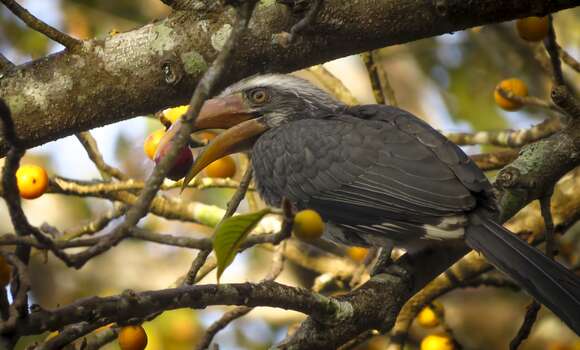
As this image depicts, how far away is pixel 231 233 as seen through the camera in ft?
8.25

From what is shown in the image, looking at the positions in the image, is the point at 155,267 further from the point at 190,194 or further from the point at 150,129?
the point at 150,129

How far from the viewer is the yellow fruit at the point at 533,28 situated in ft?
13.1

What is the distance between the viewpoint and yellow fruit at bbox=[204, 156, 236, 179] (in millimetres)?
4367

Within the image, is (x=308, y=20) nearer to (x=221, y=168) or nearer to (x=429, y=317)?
(x=221, y=168)

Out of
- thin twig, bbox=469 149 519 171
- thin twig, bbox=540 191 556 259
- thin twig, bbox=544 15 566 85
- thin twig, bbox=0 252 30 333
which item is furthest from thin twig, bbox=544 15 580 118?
thin twig, bbox=0 252 30 333

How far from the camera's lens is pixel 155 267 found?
6.53m

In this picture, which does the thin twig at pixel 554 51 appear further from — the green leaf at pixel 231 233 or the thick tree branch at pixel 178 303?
the green leaf at pixel 231 233

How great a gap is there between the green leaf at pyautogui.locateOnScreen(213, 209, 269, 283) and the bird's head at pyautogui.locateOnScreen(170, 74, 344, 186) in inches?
68.4

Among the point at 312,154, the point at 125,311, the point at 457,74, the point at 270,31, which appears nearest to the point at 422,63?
the point at 457,74

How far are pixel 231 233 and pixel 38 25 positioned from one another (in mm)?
1318

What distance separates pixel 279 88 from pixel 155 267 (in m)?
2.40

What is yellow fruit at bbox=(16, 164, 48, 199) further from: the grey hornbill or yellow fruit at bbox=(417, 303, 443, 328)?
yellow fruit at bbox=(417, 303, 443, 328)

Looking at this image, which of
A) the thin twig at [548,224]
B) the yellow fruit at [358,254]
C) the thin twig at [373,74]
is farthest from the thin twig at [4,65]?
the yellow fruit at [358,254]

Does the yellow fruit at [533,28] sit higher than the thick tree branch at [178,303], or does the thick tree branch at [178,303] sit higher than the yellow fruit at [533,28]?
the yellow fruit at [533,28]
